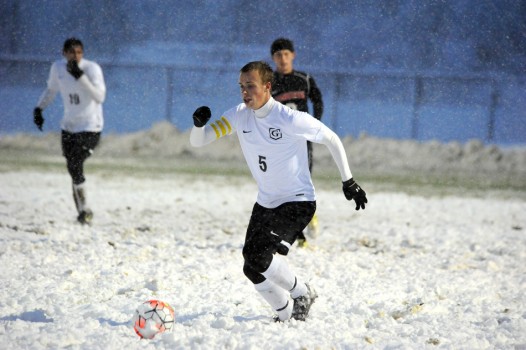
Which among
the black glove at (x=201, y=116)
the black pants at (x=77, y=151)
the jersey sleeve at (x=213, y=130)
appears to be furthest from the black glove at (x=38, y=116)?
the black glove at (x=201, y=116)

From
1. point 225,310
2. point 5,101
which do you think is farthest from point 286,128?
point 5,101

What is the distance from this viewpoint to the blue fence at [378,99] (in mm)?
18797

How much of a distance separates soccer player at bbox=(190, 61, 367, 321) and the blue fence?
14034mm

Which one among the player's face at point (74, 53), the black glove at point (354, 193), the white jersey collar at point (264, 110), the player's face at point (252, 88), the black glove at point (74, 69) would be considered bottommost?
the black glove at point (354, 193)

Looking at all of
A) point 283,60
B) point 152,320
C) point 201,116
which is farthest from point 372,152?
point 152,320

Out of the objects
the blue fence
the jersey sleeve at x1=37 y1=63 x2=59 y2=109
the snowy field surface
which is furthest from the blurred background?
the jersey sleeve at x1=37 y1=63 x2=59 y2=109

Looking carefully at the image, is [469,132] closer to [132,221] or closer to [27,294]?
[132,221]

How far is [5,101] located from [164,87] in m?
4.67

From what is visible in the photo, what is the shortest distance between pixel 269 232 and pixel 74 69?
467 centimetres

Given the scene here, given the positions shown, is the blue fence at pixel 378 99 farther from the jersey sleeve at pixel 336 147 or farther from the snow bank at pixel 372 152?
the jersey sleeve at pixel 336 147

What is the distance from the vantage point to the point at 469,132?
18953 millimetres

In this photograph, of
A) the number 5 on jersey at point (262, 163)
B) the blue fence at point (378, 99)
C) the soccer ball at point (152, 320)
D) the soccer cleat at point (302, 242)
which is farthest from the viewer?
the blue fence at point (378, 99)

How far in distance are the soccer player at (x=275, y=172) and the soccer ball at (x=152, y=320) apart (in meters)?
0.58

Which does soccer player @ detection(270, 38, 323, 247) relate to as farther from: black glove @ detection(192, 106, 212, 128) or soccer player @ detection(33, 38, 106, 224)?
black glove @ detection(192, 106, 212, 128)
